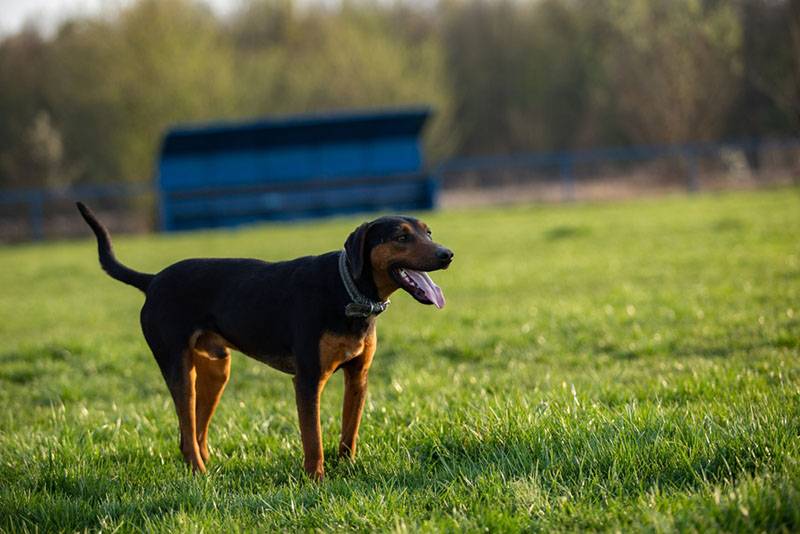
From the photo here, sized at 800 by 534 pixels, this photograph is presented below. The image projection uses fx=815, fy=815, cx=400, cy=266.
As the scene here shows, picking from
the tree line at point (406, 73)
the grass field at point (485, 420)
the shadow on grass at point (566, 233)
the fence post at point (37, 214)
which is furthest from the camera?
the tree line at point (406, 73)

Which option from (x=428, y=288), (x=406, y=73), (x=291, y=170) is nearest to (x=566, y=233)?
(x=428, y=288)

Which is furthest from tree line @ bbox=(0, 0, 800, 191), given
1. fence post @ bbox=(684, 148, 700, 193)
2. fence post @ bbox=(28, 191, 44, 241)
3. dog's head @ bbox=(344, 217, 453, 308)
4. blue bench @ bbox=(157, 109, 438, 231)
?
dog's head @ bbox=(344, 217, 453, 308)

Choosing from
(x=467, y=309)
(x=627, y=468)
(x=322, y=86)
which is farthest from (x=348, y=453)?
(x=322, y=86)

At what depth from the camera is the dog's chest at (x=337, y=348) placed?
3.79 m

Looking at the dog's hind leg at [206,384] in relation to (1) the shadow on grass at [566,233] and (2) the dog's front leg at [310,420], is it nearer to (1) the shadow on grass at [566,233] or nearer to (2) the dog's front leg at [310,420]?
(2) the dog's front leg at [310,420]

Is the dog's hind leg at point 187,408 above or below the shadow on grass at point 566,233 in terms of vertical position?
above

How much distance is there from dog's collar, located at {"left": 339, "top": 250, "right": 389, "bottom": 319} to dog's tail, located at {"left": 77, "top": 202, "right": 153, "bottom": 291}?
4.28 feet

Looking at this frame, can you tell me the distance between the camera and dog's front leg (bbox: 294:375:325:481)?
12.4 ft

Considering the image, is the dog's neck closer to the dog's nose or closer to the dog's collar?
the dog's collar

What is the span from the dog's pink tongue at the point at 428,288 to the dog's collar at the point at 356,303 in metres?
0.20

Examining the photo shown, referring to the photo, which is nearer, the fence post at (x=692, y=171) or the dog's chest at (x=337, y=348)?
the dog's chest at (x=337, y=348)

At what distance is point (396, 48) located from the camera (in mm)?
40031

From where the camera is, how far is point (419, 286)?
3822mm

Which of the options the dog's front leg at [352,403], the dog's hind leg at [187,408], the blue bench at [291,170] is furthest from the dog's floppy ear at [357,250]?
the blue bench at [291,170]
